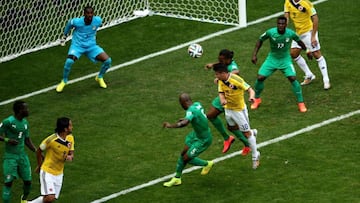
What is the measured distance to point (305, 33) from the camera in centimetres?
2284

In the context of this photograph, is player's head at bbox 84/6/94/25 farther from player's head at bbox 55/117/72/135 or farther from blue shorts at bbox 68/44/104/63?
player's head at bbox 55/117/72/135

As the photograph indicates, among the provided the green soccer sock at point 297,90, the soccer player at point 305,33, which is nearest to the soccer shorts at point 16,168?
the green soccer sock at point 297,90

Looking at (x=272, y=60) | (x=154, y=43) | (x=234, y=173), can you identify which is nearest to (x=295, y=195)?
(x=234, y=173)

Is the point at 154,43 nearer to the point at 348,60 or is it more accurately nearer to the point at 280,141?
the point at 348,60

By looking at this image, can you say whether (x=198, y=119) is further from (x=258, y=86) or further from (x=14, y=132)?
(x=258, y=86)

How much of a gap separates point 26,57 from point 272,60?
7.13m

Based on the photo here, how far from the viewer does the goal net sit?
26.0 metres

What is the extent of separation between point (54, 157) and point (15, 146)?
2.92 ft

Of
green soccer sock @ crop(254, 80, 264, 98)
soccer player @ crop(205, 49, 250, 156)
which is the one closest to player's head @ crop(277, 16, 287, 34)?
green soccer sock @ crop(254, 80, 264, 98)

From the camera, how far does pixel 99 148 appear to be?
2061 centimetres

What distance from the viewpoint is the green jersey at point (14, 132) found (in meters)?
17.8

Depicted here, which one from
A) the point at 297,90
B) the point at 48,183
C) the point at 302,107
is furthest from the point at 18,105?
the point at 302,107

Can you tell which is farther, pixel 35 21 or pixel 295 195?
pixel 35 21

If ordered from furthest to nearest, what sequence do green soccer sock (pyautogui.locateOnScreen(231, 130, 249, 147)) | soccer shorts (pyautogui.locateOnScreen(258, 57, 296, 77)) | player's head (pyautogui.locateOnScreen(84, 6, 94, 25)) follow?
player's head (pyautogui.locateOnScreen(84, 6, 94, 25))
soccer shorts (pyautogui.locateOnScreen(258, 57, 296, 77))
green soccer sock (pyautogui.locateOnScreen(231, 130, 249, 147))
